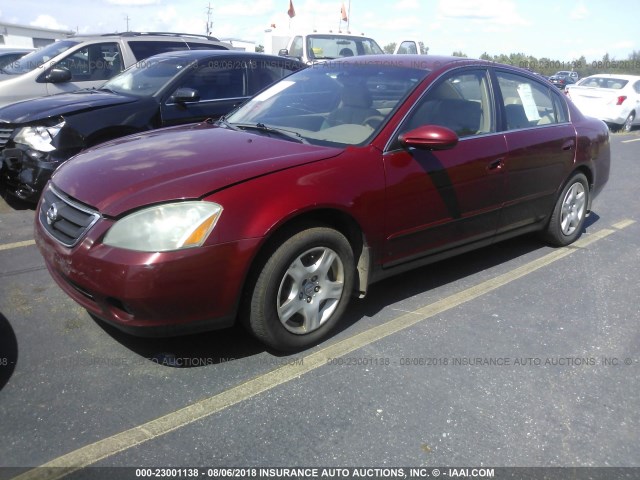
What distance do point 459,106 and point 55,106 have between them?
3.90m

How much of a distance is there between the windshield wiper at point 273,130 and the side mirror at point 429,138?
24.7 inches

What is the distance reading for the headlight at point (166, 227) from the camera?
265 centimetres

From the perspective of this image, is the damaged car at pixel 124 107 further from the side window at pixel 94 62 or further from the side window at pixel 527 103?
the side window at pixel 527 103

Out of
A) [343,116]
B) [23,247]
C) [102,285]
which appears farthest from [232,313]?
[23,247]

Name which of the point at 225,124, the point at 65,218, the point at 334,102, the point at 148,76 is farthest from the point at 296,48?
the point at 65,218

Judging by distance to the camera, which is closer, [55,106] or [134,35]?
[55,106]

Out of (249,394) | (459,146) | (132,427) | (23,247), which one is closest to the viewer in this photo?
(132,427)

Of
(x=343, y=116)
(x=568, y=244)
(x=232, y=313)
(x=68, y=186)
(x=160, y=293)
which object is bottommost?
(x=568, y=244)

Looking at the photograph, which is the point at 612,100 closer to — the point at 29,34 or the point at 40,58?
the point at 40,58

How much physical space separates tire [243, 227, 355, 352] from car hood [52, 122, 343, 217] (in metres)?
0.44

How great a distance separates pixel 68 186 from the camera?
10.1ft

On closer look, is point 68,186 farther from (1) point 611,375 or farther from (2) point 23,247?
(1) point 611,375

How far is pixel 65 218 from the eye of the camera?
2941 millimetres

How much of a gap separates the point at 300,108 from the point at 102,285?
1938mm
